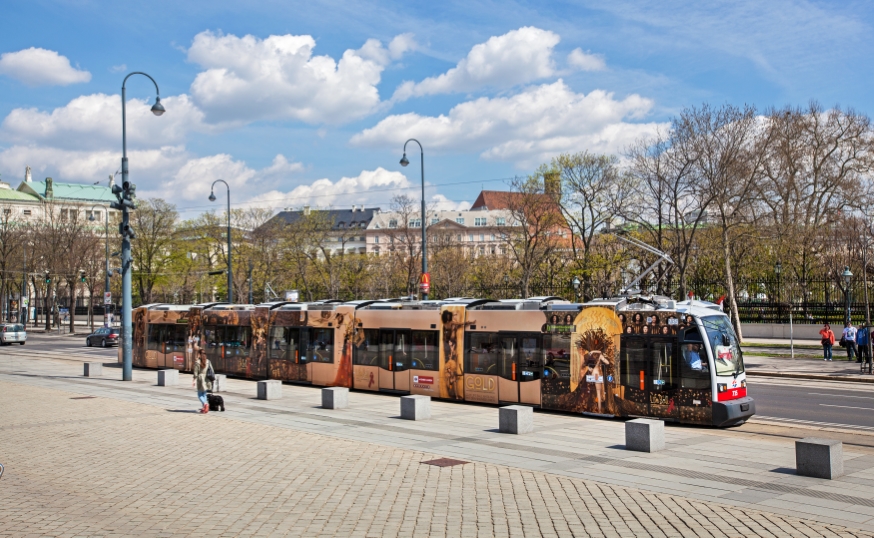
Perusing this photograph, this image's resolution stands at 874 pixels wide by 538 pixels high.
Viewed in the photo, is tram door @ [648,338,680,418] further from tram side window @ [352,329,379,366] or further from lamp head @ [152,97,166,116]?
lamp head @ [152,97,166,116]

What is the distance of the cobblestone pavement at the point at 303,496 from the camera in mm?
9219

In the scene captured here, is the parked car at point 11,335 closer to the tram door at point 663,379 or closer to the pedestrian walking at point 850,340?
the tram door at point 663,379

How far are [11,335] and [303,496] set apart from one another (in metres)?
58.1

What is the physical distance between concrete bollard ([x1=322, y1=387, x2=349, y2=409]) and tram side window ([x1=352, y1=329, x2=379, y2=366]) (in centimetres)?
397

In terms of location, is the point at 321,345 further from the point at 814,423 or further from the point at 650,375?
the point at 814,423

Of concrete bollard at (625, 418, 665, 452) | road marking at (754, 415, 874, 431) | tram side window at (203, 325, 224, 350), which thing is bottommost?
road marking at (754, 415, 874, 431)

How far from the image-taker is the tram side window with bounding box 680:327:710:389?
56.2ft

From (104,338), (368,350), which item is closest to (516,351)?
(368,350)

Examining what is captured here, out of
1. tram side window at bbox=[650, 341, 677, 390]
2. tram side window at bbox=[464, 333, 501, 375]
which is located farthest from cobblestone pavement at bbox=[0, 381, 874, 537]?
tram side window at bbox=[464, 333, 501, 375]

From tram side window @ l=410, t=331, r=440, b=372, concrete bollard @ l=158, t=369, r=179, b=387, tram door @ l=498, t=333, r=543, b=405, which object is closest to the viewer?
tram door @ l=498, t=333, r=543, b=405

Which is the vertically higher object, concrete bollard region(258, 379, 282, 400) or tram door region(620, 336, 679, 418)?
tram door region(620, 336, 679, 418)

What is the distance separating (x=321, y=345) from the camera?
27.2 meters

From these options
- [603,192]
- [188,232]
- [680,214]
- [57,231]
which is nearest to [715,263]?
[603,192]

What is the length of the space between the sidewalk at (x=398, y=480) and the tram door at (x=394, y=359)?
4323 mm
